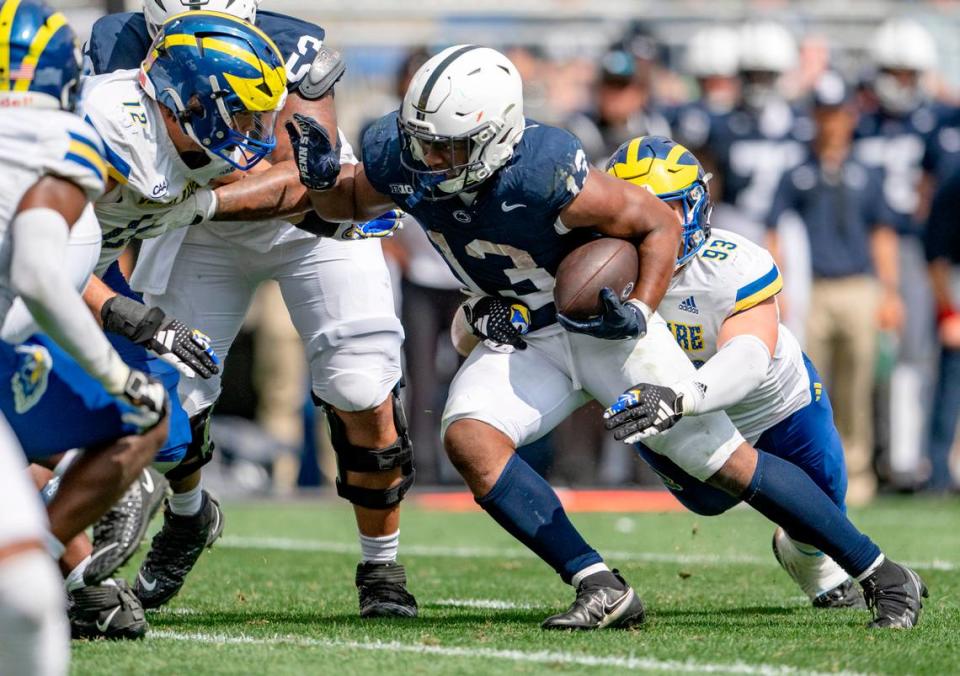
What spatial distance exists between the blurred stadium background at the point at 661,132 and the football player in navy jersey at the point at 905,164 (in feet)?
0.04

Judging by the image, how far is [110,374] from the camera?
3.69 meters

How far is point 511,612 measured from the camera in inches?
196

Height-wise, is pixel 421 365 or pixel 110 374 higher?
pixel 110 374

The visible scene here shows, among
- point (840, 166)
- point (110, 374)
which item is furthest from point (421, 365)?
point (110, 374)

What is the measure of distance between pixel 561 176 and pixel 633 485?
5.66 m

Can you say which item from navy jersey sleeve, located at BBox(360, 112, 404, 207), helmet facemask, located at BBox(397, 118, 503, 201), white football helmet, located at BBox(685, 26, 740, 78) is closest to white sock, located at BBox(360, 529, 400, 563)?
navy jersey sleeve, located at BBox(360, 112, 404, 207)

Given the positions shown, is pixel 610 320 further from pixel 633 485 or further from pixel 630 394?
pixel 633 485

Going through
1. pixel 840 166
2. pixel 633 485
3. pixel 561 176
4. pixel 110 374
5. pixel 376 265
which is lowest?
pixel 633 485

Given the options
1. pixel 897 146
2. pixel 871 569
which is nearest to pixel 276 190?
pixel 871 569

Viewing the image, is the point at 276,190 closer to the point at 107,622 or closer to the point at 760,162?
the point at 107,622

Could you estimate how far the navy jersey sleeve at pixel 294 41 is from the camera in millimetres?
5000

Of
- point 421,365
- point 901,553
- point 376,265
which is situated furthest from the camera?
point 421,365

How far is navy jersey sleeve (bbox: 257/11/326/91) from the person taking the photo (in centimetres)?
500

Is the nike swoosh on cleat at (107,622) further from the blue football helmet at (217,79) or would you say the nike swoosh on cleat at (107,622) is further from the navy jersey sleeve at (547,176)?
the navy jersey sleeve at (547,176)
